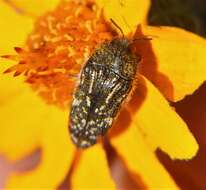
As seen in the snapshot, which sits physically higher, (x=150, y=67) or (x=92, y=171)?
(x=150, y=67)

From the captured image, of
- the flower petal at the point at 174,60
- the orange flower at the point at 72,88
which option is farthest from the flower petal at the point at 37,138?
the flower petal at the point at 174,60

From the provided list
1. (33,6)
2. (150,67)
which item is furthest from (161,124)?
(33,6)

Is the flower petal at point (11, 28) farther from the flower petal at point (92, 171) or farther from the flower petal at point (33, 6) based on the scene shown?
the flower petal at point (92, 171)

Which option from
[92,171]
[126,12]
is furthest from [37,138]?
[126,12]

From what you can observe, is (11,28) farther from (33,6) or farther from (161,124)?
(161,124)

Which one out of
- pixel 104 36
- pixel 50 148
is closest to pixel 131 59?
pixel 104 36
